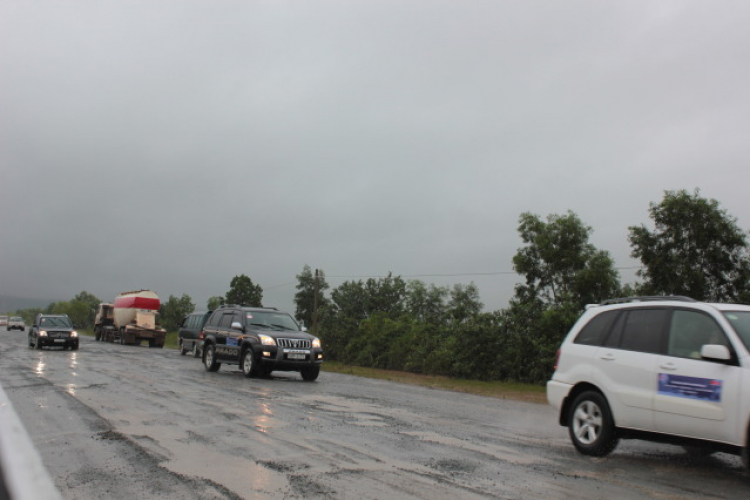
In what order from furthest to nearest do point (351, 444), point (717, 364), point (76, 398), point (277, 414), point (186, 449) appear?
point (76, 398), point (277, 414), point (351, 444), point (186, 449), point (717, 364)

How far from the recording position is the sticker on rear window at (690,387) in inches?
265

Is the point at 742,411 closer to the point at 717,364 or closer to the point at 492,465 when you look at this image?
the point at 717,364

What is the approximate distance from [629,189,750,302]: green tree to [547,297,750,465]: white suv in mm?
24171

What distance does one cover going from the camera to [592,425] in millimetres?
7938

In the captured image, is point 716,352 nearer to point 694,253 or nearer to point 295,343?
point 295,343

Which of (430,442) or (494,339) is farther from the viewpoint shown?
(494,339)

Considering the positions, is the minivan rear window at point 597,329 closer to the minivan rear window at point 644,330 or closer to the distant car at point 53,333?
the minivan rear window at point 644,330

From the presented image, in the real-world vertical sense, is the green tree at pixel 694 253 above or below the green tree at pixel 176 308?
above

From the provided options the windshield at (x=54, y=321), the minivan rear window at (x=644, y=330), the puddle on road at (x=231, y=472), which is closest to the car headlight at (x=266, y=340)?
the puddle on road at (x=231, y=472)

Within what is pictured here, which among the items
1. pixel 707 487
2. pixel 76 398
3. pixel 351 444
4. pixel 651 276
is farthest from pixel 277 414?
pixel 651 276

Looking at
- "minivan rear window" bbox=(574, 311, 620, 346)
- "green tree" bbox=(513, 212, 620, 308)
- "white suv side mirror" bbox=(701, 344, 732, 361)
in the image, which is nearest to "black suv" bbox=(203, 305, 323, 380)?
"minivan rear window" bbox=(574, 311, 620, 346)

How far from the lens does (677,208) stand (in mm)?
31781

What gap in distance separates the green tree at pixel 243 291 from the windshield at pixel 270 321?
81461mm

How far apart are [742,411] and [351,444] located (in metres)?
4.20
